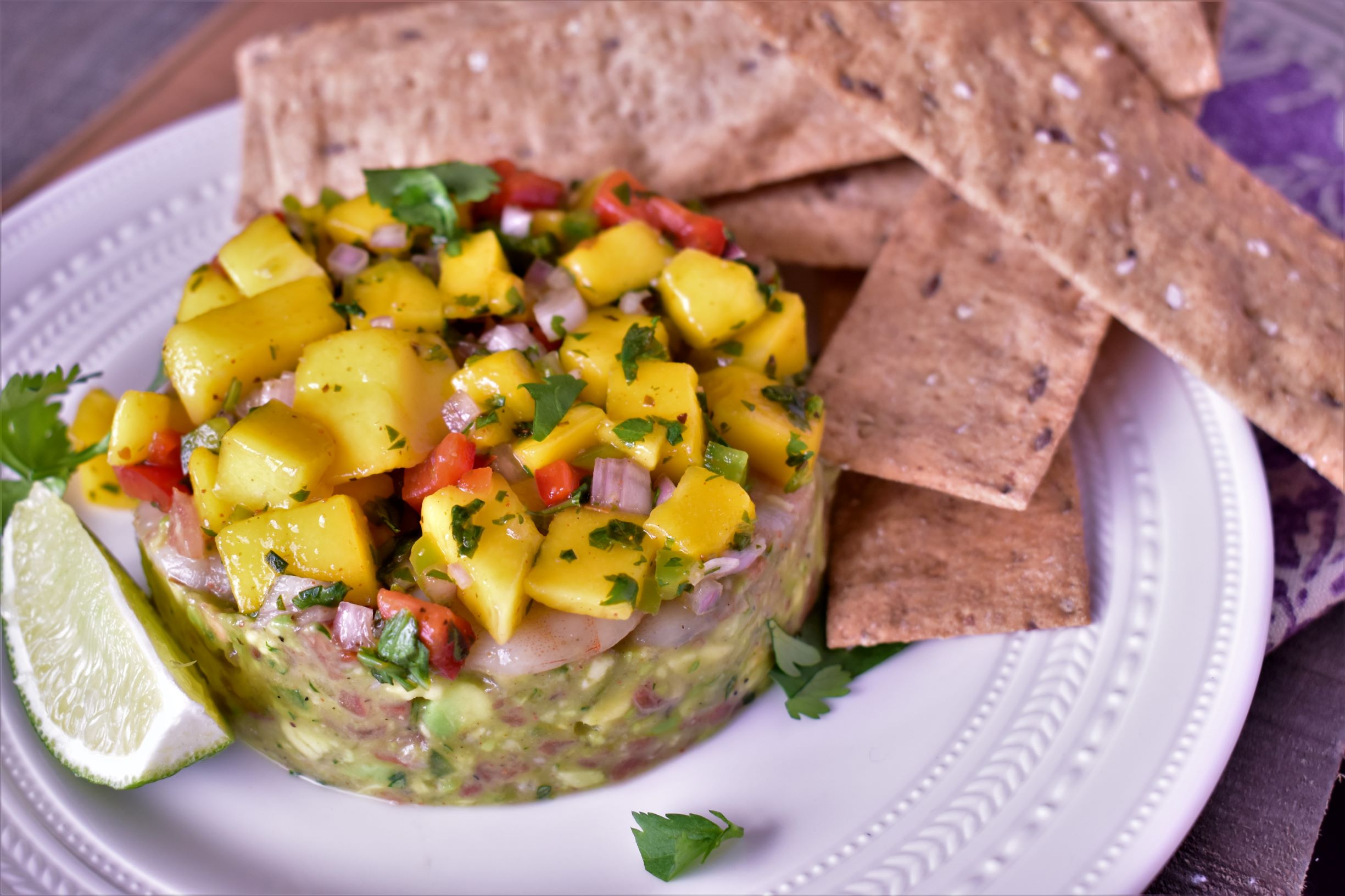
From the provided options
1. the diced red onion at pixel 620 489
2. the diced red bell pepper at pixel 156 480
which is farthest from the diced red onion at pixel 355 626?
the diced red bell pepper at pixel 156 480

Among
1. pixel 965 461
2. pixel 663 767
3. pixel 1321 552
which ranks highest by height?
pixel 965 461

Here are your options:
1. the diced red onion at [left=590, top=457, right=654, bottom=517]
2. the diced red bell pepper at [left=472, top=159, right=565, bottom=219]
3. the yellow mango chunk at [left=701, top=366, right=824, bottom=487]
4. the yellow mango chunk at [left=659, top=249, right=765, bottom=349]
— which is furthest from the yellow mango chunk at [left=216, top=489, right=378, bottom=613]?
the diced red bell pepper at [left=472, top=159, right=565, bottom=219]

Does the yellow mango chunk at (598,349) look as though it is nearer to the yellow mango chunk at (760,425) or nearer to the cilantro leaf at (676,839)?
the yellow mango chunk at (760,425)

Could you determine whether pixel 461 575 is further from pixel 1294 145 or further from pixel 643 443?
pixel 1294 145

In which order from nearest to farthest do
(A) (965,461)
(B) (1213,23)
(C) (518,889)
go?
(C) (518,889) < (A) (965,461) < (B) (1213,23)

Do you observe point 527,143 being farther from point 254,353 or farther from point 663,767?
point 663,767

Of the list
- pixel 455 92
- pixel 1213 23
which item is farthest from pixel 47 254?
pixel 1213 23

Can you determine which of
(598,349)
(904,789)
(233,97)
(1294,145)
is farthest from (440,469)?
(1294,145)
